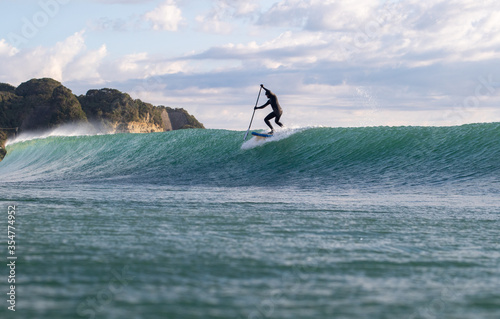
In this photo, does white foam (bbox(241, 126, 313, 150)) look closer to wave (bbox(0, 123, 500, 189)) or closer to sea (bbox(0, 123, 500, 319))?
wave (bbox(0, 123, 500, 189))

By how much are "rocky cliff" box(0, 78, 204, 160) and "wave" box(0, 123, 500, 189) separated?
→ 195ft

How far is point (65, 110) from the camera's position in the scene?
82500mm

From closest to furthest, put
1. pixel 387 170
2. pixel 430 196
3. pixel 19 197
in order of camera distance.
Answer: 1. pixel 19 197
2. pixel 430 196
3. pixel 387 170

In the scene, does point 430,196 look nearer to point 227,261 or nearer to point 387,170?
point 387,170

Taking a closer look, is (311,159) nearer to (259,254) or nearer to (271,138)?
(271,138)

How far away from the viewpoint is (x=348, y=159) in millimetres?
17938

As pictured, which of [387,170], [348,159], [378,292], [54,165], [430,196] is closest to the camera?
[378,292]

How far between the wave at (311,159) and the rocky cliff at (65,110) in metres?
59.5

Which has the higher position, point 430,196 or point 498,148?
point 498,148

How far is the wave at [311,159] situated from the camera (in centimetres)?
1502

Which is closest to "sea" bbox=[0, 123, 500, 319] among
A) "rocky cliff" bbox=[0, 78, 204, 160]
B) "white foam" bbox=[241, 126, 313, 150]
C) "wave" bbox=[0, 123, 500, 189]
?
"wave" bbox=[0, 123, 500, 189]

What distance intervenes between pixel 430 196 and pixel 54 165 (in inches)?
816

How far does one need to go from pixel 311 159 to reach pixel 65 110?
233ft

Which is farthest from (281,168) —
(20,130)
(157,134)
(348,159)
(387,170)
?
(20,130)
